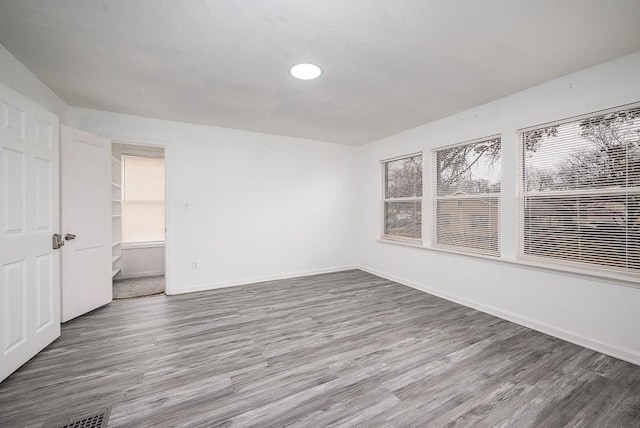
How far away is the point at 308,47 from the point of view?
2.22 m

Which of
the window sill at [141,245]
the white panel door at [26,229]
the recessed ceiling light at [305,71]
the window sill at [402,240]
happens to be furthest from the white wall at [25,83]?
the window sill at [402,240]

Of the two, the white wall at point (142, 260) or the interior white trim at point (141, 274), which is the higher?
the white wall at point (142, 260)

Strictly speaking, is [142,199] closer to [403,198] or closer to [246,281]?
[246,281]

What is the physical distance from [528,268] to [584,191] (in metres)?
0.94

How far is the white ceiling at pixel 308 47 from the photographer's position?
5.93 ft

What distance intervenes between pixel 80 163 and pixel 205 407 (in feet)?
10.5

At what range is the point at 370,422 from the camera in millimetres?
1633

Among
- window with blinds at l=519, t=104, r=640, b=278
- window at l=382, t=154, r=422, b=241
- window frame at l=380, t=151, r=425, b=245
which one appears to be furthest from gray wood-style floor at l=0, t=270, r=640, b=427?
window at l=382, t=154, r=422, b=241

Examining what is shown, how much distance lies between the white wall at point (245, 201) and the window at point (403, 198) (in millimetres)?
846

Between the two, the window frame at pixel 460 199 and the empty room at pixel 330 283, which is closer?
the empty room at pixel 330 283

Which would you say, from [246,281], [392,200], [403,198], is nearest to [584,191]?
[403,198]

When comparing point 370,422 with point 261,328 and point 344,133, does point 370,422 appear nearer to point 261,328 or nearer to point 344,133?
point 261,328

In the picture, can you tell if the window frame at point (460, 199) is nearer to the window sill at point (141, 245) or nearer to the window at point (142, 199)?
the window sill at point (141, 245)

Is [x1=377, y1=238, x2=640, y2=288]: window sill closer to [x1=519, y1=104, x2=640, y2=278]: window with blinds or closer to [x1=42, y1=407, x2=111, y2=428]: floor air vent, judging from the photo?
[x1=519, y1=104, x2=640, y2=278]: window with blinds
